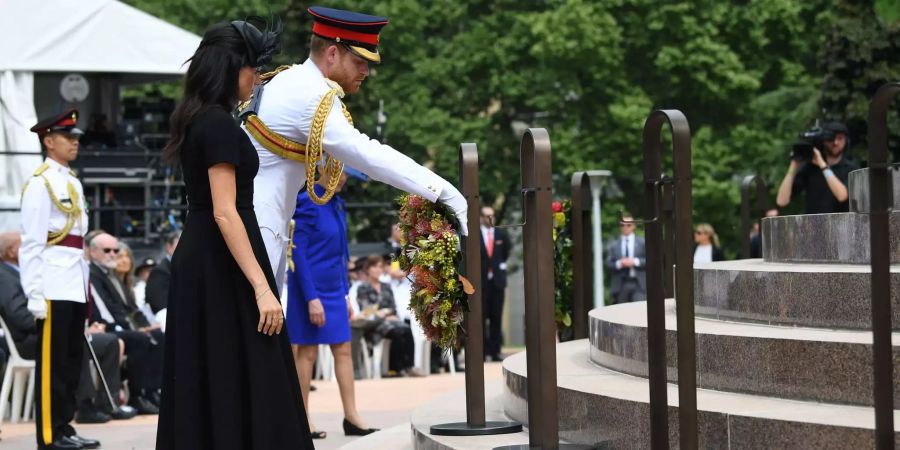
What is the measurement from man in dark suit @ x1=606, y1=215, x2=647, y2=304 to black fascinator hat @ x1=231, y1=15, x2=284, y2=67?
14.7 meters

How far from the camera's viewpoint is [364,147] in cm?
655

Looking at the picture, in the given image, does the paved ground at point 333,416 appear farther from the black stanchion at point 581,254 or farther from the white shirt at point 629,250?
the white shirt at point 629,250

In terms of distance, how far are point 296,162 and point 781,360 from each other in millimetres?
2364

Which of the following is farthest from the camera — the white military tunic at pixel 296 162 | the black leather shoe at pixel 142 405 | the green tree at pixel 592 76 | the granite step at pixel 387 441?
the green tree at pixel 592 76

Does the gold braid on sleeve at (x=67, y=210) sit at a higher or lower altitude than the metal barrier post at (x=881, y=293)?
higher

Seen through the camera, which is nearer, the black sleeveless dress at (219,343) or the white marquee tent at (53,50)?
the black sleeveless dress at (219,343)

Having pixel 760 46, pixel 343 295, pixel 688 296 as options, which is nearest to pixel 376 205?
pixel 343 295

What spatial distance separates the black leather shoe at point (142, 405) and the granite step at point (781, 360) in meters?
6.52

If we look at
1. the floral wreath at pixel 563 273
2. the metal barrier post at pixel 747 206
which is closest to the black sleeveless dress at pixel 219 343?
the floral wreath at pixel 563 273

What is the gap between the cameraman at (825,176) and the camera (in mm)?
11938

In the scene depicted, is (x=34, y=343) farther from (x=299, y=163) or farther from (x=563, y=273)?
(x=299, y=163)

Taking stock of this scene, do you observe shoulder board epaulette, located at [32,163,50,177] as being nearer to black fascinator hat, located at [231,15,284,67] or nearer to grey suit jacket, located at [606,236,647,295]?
black fascinator hat, located at [231,15,284,67]

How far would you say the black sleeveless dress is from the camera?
5957 mm

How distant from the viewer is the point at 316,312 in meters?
9.38
